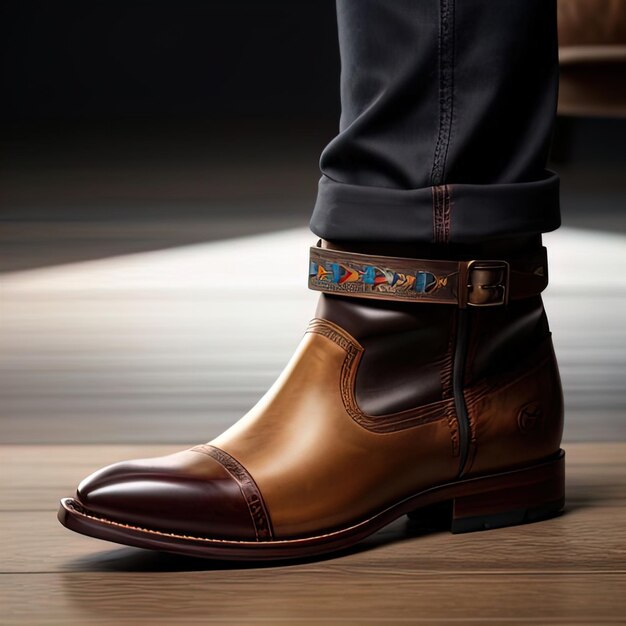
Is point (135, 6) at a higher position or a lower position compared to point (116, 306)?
higher

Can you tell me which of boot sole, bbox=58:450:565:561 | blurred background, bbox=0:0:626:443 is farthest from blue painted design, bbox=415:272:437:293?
blurred background, bbox=0:0:626:443

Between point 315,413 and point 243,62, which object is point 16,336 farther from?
point 243,62

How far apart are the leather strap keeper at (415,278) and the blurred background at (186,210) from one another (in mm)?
248

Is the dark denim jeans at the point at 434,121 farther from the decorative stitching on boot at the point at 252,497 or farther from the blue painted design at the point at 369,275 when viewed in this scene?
the decorative stitching on boot at the point at 252,497

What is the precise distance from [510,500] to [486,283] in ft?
0.41

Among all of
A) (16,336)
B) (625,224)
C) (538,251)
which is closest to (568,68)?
(625,224)

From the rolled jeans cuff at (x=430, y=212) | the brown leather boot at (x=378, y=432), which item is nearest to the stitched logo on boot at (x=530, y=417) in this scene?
the brown leather boot at (x=378, y=432)

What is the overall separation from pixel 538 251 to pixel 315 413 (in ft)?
0.51

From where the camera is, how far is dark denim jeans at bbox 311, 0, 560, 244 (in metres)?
0.60

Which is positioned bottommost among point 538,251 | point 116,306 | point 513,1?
point 116,306

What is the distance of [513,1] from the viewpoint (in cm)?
60

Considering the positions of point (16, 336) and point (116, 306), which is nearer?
point (16, 336)

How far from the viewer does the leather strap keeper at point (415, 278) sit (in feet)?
1.98

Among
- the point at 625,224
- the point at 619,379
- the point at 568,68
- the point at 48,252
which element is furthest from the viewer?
the point at 568,68
